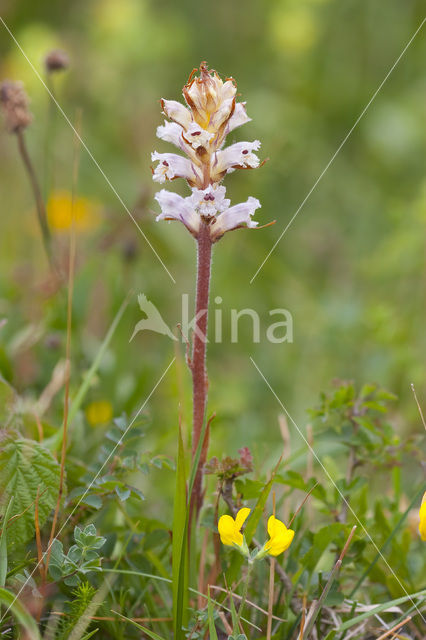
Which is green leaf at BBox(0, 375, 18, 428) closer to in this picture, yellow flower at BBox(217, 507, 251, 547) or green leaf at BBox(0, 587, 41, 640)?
green leaf at BBox(0, 587, 41, 640)

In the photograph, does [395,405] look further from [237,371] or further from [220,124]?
[220,124]

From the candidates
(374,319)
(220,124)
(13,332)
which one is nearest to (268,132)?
(374,319)

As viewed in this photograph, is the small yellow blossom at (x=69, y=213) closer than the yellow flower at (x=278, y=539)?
No

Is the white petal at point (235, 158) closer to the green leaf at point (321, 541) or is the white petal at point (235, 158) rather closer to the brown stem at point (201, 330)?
the brown stem at point (201, 330)

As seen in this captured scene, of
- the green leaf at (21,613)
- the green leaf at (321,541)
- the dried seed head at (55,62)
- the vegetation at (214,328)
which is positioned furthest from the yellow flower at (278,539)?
the dried seed head at (55,62)

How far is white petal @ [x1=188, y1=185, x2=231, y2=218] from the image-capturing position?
152 cm

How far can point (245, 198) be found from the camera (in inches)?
171

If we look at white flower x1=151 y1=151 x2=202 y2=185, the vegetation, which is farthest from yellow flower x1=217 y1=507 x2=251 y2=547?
white flower x1=151 y1=151 x2=202 y2=185

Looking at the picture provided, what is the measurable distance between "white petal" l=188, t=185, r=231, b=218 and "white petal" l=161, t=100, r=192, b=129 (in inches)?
6.7

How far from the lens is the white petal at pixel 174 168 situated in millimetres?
1555

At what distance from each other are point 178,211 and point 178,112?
229mm

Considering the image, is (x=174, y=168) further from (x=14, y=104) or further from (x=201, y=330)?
(x=14, y=104)

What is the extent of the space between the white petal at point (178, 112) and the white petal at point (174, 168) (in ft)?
0.26

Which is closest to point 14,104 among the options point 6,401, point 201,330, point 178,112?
point 178,112
